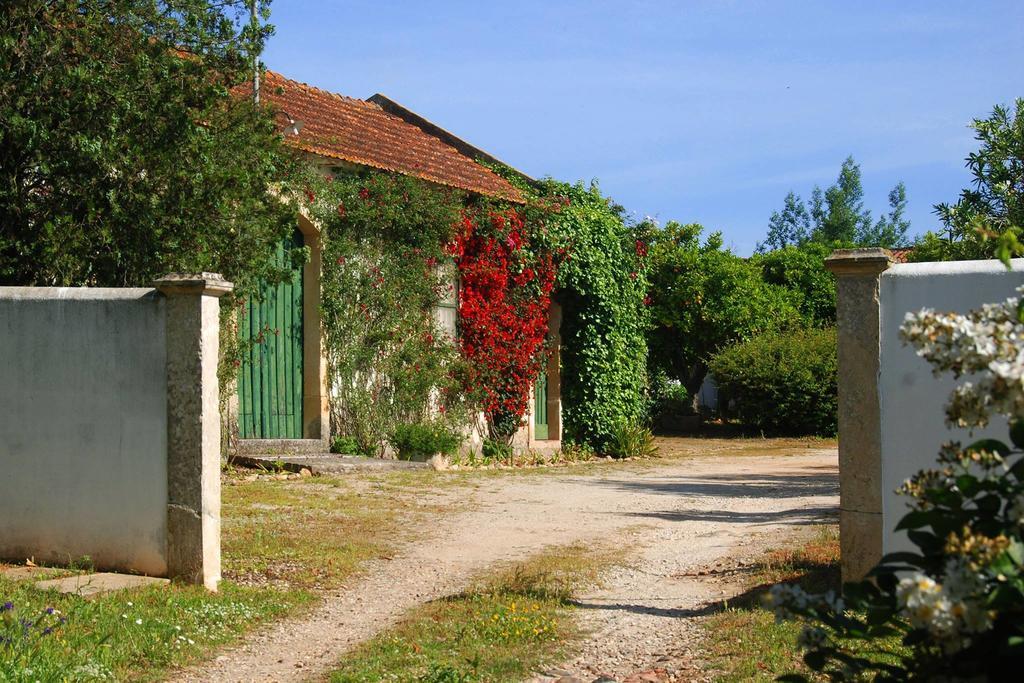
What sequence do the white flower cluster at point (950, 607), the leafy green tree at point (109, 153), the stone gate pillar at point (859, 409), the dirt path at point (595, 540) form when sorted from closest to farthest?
the white flower cluster at point (950, 607), the dirt path at point (595, 540), the stone gate pillar at point (859, 409), the leafy green tree at point (109, 153)

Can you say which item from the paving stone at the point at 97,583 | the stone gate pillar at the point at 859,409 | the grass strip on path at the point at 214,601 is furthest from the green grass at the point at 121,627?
the stone gate pillar at the point at 859,409

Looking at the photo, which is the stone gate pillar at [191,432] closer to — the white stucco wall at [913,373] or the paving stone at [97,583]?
the paving stone at [97,583]

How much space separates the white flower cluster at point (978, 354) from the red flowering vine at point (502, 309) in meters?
11.8

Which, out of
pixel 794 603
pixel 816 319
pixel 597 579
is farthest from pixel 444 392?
pixel 816 319

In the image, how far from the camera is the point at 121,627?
523 cm

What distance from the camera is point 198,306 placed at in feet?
20.6

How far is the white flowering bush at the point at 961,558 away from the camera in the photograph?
198 centimetres

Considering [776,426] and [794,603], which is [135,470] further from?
[776,426]

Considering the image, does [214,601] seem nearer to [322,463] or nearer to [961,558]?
[961,558]

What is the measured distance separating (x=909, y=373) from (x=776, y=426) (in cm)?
1601

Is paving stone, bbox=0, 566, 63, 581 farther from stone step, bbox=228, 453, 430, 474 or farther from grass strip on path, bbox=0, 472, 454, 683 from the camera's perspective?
stone step, bbox=228, 453, 430, 474

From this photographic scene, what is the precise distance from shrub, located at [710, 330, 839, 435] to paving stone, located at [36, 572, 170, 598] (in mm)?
16189

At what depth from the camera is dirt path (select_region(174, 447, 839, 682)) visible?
524 centimetres

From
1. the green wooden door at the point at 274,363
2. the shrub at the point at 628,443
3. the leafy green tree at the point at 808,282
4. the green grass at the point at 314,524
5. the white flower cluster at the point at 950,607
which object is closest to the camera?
the white flower cluster at the point at 950,607
